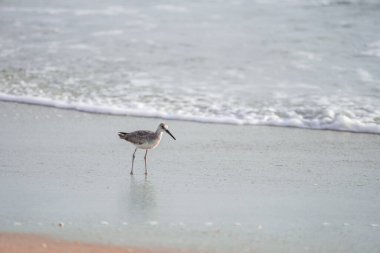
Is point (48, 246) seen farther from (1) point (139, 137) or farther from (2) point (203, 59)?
(2) point (203, 59)

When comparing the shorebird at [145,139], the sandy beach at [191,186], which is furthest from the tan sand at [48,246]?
the shorebird at [145,139]

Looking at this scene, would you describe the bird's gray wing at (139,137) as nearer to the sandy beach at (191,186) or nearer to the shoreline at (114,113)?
the sandy beach at (191,186)

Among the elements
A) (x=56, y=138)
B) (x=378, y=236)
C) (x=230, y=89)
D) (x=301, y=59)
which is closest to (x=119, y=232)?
(x=378, y=236)

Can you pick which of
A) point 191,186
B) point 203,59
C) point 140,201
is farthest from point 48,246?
point 203,59

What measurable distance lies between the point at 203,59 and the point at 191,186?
536 centimetres

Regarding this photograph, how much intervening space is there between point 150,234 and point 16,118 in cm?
429

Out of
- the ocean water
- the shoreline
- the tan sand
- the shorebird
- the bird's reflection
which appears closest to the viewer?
the tan sand

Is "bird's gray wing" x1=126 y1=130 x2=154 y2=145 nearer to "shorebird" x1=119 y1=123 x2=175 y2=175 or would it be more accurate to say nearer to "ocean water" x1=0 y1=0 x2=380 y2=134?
"shorebird" x1=119 y1=123 x2=175 y2=175

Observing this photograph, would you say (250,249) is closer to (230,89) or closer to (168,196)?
(168,196)

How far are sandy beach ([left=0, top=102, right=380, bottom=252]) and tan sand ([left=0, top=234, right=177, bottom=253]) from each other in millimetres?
83

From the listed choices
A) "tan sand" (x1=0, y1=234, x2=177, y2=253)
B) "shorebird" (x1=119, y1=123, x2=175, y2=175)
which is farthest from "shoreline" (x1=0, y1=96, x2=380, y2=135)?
"tan sand" (x1=0, y1=234, x2=177, y2=253)

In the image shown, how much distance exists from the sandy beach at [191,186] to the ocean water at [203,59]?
0.56 m

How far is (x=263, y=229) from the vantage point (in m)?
6.14

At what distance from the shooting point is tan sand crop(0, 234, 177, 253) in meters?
5.53
